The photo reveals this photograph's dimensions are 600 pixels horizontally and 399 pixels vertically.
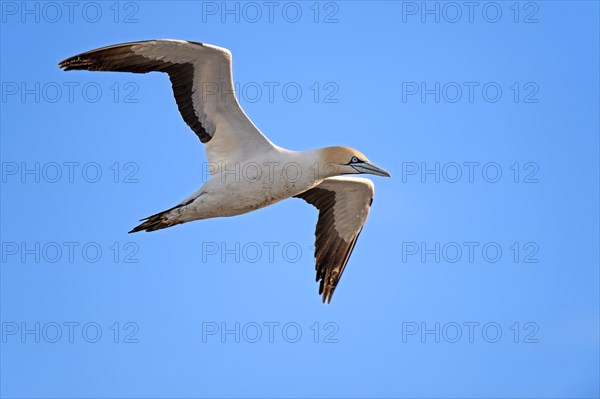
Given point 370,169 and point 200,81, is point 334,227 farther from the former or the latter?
point 200,81

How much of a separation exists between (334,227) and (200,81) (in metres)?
3.91

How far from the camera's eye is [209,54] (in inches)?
566

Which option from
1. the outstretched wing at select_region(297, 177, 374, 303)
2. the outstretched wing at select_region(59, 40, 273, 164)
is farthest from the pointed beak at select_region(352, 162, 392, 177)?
the outstretched wing at select_region(297, 177, 374, 303)

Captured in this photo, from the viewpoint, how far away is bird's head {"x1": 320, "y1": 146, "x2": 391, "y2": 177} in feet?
48.3

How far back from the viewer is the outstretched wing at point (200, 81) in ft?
47.1

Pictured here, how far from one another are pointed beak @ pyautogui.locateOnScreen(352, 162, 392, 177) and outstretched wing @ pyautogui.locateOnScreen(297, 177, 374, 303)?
6.80ft

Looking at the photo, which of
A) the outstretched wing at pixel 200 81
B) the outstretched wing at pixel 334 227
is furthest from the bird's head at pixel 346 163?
the outstretched wing at pixel 334 227

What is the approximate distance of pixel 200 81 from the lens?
14820mm

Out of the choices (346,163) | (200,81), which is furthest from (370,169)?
(200,81)

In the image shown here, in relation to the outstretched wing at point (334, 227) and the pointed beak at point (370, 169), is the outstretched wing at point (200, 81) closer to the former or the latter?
the pointed beak at point (370, 169)

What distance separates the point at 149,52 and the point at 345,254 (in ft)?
16.6

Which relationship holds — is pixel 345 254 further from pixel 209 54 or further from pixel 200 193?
pixel 209 54

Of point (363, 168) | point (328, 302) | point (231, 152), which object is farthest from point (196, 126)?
point (328, 302)

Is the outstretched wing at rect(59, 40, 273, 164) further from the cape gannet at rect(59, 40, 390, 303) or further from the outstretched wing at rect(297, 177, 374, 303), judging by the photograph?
the outstretched wing at rect(297, 177, 374, 303)
